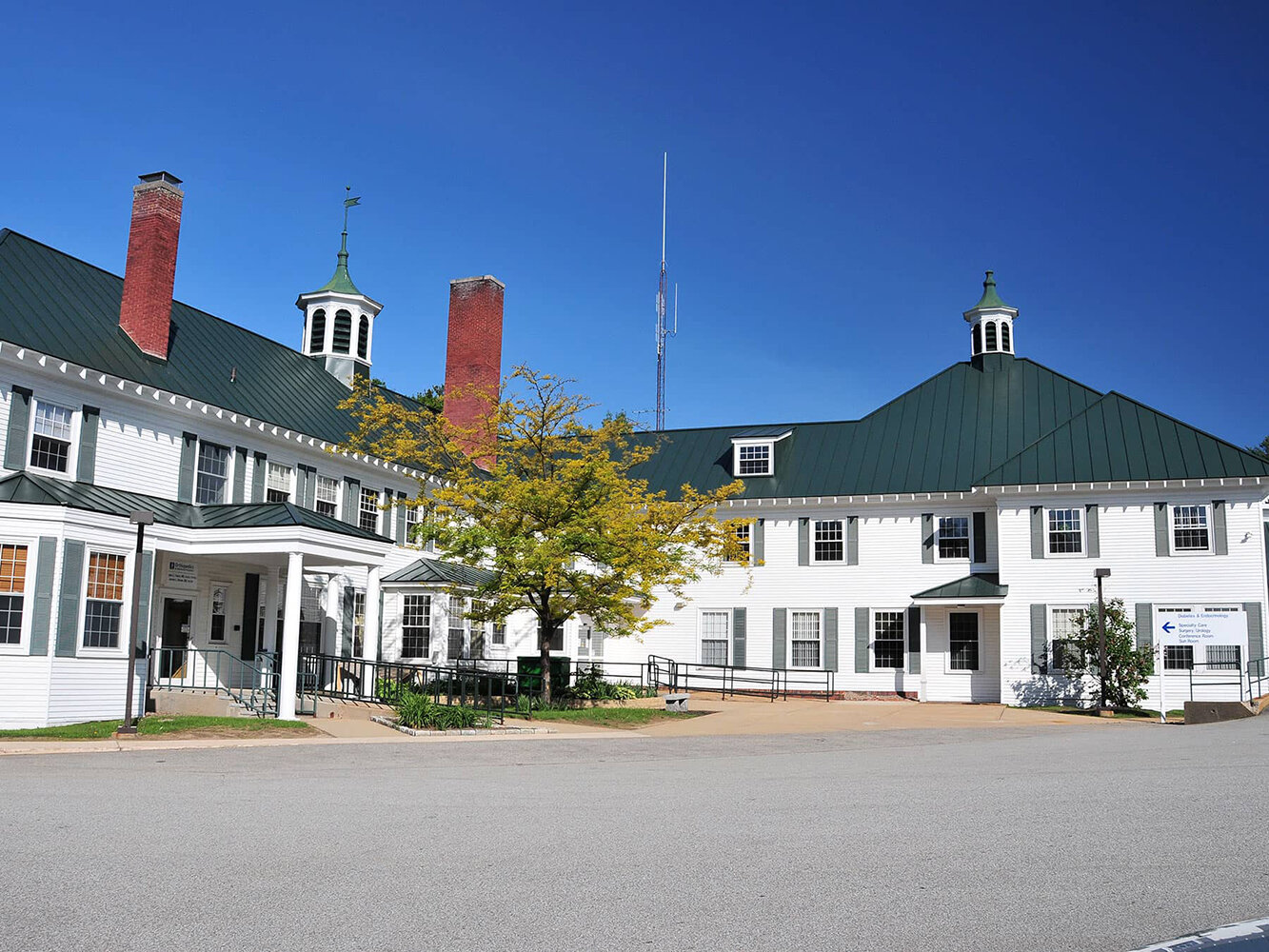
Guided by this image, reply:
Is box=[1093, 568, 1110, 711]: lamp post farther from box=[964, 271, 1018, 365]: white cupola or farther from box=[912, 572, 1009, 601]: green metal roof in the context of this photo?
box=[964, 271, 1018, 365]: white cupola

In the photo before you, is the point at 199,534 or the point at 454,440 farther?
the point at 454,440

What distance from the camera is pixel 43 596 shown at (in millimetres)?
19031

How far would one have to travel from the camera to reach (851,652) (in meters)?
34.9

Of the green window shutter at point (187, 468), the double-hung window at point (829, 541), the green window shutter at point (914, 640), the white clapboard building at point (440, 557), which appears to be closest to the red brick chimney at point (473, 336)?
the white clapboard building at point (440, 557)

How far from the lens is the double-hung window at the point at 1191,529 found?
3088cm

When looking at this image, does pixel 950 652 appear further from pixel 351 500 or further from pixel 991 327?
pixel 351 500

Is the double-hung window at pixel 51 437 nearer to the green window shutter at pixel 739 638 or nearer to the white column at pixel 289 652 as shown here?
the white column at pixel 289 652

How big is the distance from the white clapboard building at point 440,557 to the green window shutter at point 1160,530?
0.06 m

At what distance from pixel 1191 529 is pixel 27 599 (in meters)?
28.2

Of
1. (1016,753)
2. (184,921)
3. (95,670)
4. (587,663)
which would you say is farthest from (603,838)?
(587,663)

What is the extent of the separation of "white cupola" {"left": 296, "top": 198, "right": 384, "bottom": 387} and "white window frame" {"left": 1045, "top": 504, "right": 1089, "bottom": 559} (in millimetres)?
21181

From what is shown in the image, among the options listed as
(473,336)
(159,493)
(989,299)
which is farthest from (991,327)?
(159,493)

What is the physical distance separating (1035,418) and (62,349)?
27481 mm

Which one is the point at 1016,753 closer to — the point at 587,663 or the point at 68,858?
the point at 68,858
